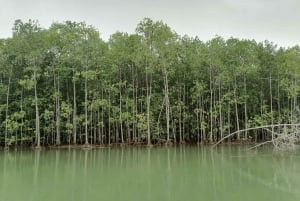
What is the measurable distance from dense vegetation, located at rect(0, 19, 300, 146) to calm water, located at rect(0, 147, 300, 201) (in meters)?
15.2

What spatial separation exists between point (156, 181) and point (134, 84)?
2497 cm

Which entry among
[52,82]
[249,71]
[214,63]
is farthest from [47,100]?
[249,71]

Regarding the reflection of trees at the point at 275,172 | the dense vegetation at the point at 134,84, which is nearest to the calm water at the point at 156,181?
the reflection of trees at the point at 275,172

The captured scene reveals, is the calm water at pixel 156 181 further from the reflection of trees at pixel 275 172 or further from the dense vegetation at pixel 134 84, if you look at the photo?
the dense vegetation at pixel 134 84

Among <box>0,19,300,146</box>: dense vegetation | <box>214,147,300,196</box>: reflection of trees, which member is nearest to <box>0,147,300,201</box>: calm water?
<box>214,147,300,196</box>: reflection of trees

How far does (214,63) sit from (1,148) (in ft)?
65.2

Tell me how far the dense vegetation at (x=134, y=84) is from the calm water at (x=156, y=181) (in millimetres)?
15163

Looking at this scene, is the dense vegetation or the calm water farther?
the dense vegetation

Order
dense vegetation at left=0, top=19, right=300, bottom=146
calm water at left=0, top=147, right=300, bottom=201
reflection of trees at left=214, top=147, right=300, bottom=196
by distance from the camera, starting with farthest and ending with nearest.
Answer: dense vegetation at left=0, top=19, right=300, bottom=146 → reflection of trees at left=214, top=147, right=300, bottom=196 → calm water at left=0, top=147, right=300, bottom=201

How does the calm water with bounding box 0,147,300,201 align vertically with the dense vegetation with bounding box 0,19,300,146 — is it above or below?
below

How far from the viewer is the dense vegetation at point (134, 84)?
111 feet

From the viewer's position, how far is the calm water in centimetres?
1076

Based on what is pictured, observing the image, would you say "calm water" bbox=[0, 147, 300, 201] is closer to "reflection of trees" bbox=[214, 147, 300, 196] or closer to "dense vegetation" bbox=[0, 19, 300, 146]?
"reflection of trees" bbox=[214, 147, 300, 196]

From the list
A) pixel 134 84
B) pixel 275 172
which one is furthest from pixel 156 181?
pixel 134 84
